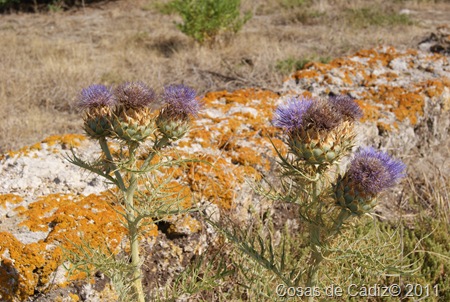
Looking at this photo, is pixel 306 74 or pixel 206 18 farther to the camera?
pixel 206 18

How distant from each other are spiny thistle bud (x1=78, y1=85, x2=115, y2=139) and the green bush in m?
6.83

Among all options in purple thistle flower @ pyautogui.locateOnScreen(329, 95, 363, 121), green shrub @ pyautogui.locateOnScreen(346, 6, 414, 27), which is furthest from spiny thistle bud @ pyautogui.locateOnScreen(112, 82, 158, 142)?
green shrub @ pyautogui.locateOnScreen(346, 6, 414, 27)

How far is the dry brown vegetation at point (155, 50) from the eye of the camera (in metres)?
5.54

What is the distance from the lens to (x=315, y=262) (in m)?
1.86

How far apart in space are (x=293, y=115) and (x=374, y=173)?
0.43 m

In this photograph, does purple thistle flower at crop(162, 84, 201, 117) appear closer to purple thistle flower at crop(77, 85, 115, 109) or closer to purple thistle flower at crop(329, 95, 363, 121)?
purple thistle flower at crop(77, 85, 115, 109)

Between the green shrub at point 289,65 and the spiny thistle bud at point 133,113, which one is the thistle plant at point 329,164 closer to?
the spiny thistle bud at point 133,113

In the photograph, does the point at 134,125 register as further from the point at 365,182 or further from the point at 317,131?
the point at 365,182

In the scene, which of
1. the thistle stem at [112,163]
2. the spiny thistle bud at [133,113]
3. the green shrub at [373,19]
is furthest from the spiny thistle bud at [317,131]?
the green shrub at [373,19]

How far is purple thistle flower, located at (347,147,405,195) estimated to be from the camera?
1758 millimetres

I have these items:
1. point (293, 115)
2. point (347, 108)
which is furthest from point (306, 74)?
point (293, 115)

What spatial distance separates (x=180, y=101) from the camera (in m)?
2.02

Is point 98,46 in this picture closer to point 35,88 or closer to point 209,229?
point 35,88

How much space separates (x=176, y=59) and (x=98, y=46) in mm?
3042
